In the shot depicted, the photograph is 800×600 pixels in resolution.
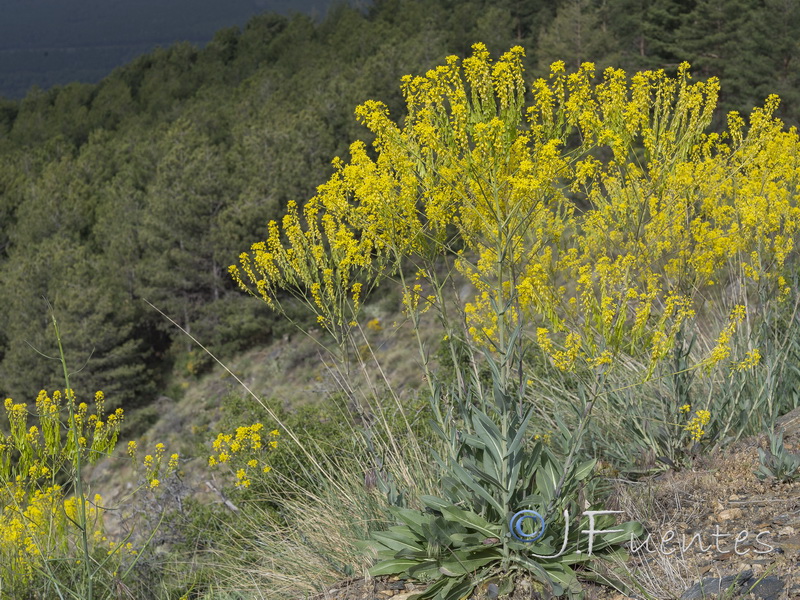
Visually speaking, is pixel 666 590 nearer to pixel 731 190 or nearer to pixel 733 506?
pixel 733 506

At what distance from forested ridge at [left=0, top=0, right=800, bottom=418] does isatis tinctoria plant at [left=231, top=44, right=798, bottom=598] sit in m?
18.0

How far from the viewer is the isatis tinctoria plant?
2.95 meters

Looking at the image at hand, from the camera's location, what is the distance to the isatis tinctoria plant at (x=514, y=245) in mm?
2947

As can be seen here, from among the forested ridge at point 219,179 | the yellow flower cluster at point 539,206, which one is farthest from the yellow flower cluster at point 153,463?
the forested ridge at point 219,179

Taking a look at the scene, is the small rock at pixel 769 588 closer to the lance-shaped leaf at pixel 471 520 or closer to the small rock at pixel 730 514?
the small rock at pixel 730 514

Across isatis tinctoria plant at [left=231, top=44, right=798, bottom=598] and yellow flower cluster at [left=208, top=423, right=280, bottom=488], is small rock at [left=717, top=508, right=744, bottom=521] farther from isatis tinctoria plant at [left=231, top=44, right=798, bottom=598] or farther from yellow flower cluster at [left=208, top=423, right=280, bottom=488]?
yellow flower cluster at [left=208, top=423, right=280, bottom=488]

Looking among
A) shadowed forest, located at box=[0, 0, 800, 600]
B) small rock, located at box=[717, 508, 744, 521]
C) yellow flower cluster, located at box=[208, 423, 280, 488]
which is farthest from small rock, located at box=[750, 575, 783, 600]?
yellow flower cluster, located at box=[208, 423, 280, 488]

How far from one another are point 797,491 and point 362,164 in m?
2.25

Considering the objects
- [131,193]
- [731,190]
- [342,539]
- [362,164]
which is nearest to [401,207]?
[362,164]

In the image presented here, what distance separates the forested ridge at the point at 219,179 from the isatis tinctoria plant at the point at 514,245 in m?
18.0

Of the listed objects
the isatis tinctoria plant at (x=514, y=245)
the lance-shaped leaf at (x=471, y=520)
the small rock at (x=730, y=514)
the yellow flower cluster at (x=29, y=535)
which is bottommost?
the yellow flower cluster at (x=29, y=535)

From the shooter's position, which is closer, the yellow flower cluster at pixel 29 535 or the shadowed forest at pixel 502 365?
the shadowed forest at pixel 502 365

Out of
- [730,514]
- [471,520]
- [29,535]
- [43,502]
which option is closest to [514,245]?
[471,520]

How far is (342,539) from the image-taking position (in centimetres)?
361
